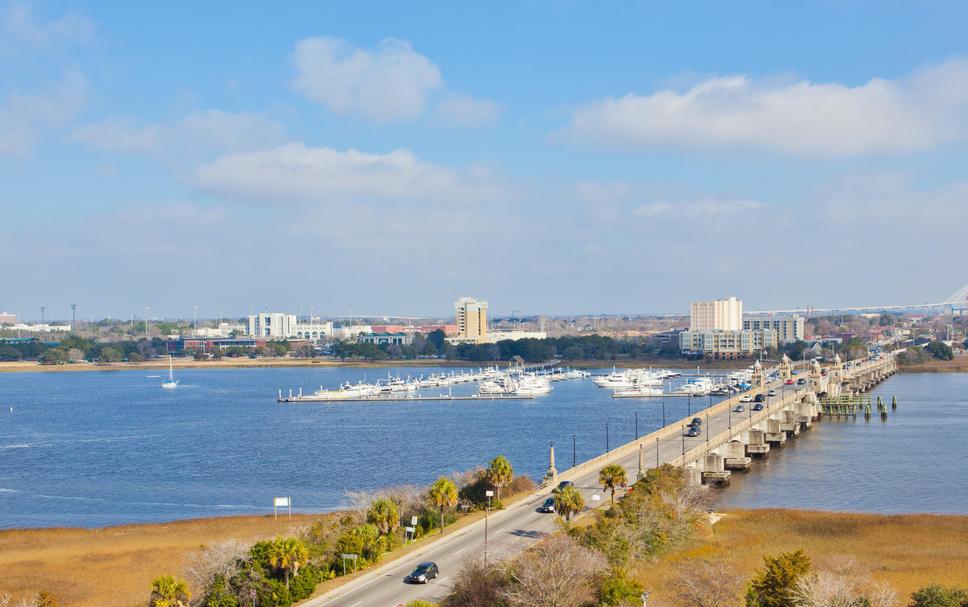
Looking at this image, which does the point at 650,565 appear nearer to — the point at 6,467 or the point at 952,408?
the point at 6,467

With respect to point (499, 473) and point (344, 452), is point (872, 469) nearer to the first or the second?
point (499, 473)

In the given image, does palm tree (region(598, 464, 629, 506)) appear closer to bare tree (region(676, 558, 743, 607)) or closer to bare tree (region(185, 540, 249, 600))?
bare tree (region(676, 558, 743, 607))

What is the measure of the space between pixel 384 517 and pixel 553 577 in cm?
1358

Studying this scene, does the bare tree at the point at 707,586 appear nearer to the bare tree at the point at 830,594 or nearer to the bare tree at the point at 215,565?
the bare tree at the point at 830,594

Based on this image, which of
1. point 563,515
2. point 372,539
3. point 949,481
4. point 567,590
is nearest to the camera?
point 567,590

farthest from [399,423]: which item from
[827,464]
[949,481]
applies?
[949,481]

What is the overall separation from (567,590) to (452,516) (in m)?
18.4

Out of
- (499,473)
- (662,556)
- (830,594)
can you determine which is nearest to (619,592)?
(830,594)

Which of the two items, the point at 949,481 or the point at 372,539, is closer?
the point at 372,539

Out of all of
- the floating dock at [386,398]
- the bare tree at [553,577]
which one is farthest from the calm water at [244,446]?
the bare tree at [553,577]

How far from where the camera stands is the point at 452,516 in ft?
173

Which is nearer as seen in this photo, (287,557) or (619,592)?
(619,592)

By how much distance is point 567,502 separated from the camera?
48406 millimetres

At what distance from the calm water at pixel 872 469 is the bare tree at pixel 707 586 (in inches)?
1022
